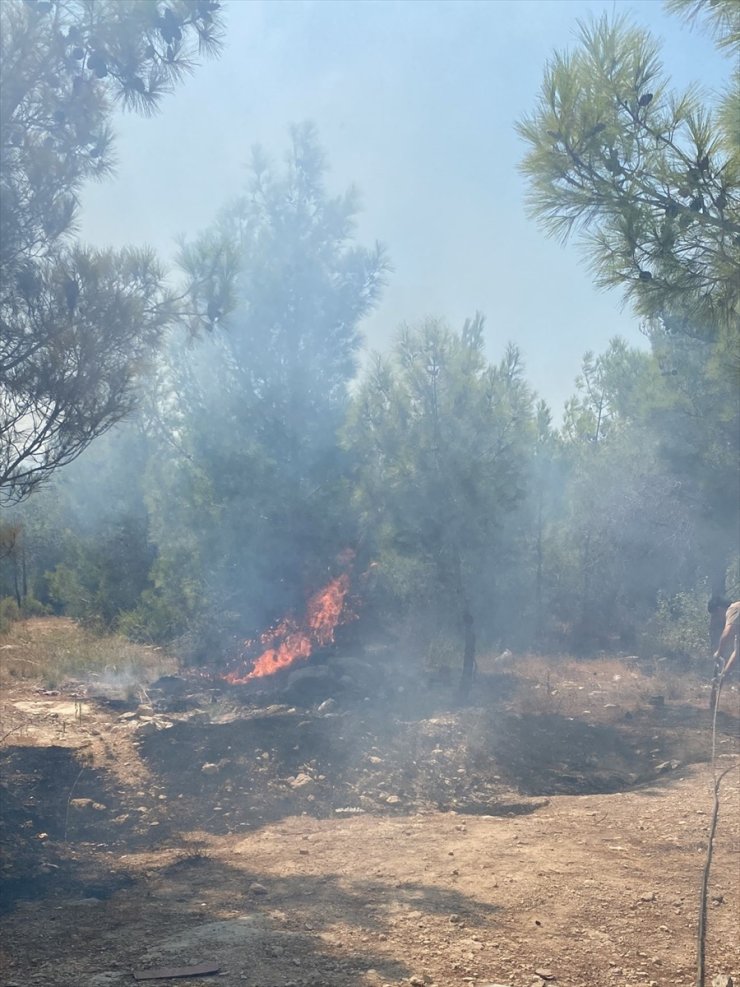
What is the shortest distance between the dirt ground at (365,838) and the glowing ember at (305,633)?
221 cm

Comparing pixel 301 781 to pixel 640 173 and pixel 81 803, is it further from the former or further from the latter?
pixel 640 173

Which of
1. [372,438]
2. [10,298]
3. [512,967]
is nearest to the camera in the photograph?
[512,967]

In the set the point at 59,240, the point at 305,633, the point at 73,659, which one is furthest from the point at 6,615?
the point at 59,240

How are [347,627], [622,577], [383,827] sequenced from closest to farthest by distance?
[383,827] < [347,627] < [622,577]

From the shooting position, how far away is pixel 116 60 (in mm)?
6570

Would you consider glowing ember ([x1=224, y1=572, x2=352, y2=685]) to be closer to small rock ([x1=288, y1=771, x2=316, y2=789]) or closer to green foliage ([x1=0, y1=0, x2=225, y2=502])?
small rock ([x1=288, y1=771, x2=316, y2=789])

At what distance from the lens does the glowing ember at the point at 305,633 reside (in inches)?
615

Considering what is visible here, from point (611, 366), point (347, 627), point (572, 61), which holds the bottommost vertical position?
point (347, 627)

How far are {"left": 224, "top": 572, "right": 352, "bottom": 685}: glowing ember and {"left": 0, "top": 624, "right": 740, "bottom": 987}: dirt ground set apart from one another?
7.27ft

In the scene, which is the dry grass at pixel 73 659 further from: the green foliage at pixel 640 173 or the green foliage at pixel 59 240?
the green foliage at pixel 640 173

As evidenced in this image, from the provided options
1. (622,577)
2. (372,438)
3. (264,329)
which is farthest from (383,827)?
(622,577)

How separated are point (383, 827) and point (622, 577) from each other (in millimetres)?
13840

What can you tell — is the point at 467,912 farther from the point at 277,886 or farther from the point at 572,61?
the point at 572,61

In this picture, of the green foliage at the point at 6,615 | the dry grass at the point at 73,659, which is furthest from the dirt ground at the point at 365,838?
the green foliage at the point at 6,615
